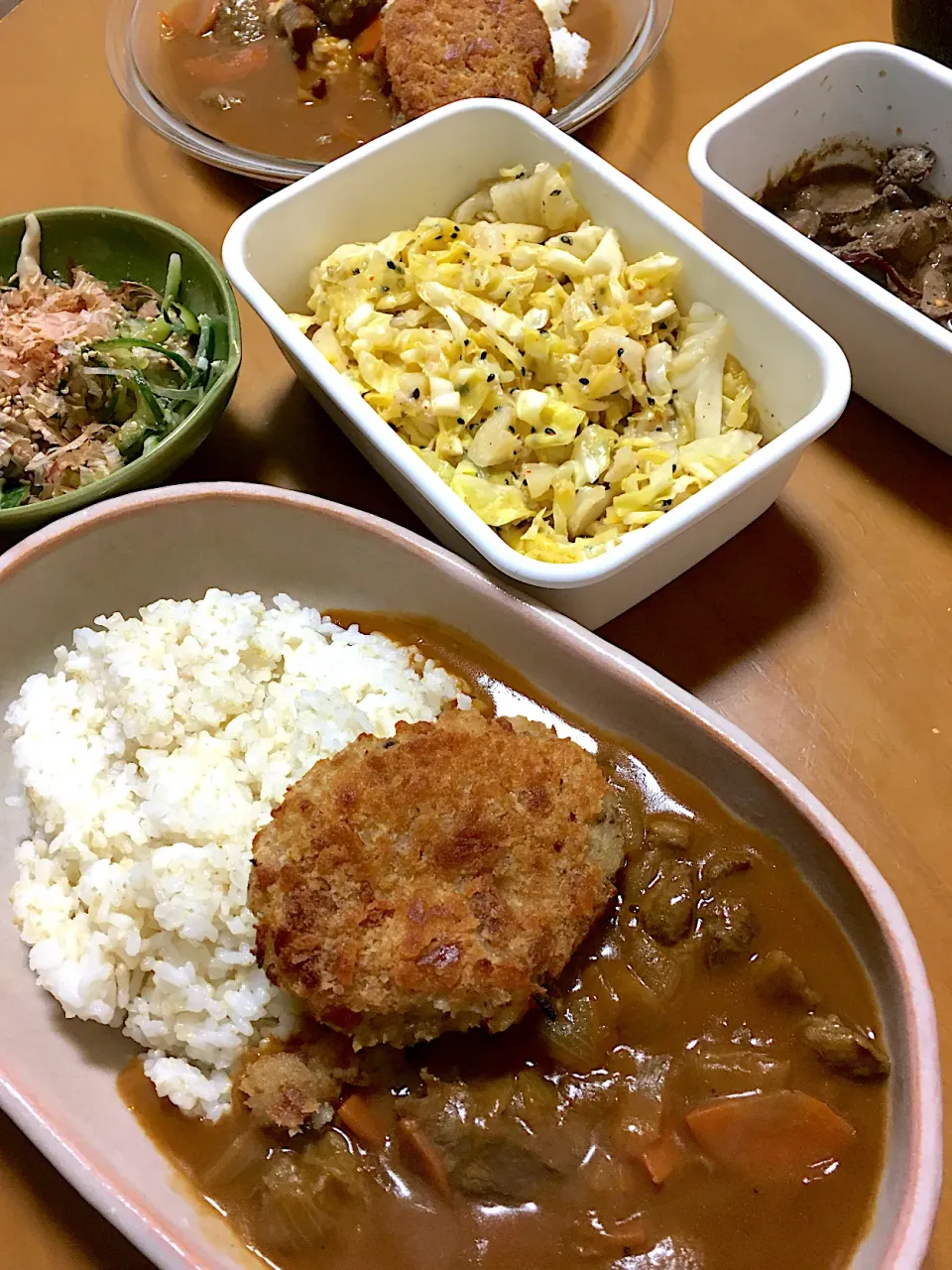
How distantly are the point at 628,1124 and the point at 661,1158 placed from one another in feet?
0.19

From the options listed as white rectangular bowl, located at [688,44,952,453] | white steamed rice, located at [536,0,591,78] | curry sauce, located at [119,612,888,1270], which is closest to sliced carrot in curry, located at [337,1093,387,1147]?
curry sauce, located at [119,612,888,1270]

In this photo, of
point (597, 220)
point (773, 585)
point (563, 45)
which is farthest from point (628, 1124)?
point (563, 45)

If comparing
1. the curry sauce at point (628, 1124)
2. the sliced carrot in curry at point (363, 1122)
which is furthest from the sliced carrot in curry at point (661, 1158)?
the sliced carrot in curry at point (363, 1122)

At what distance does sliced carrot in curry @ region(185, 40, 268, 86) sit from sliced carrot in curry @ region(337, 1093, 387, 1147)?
7.84 feet

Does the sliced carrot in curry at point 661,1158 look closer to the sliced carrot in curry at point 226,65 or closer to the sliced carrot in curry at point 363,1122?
the sliced carrot in curry at point 363,1122

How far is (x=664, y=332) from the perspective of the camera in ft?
6.07

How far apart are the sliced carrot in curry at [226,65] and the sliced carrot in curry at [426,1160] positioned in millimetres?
2443

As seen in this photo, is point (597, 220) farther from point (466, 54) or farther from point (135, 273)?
point (135, 273)

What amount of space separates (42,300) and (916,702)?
184cm

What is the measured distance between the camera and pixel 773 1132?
130cm

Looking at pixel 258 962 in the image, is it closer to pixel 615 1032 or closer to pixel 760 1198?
pixel 615 1032

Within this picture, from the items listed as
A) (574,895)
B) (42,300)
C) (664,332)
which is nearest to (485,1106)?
(574,895)

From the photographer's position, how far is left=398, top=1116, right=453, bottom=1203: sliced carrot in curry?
1318 millimetres

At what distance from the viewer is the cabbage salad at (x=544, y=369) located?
1719 millimetres
